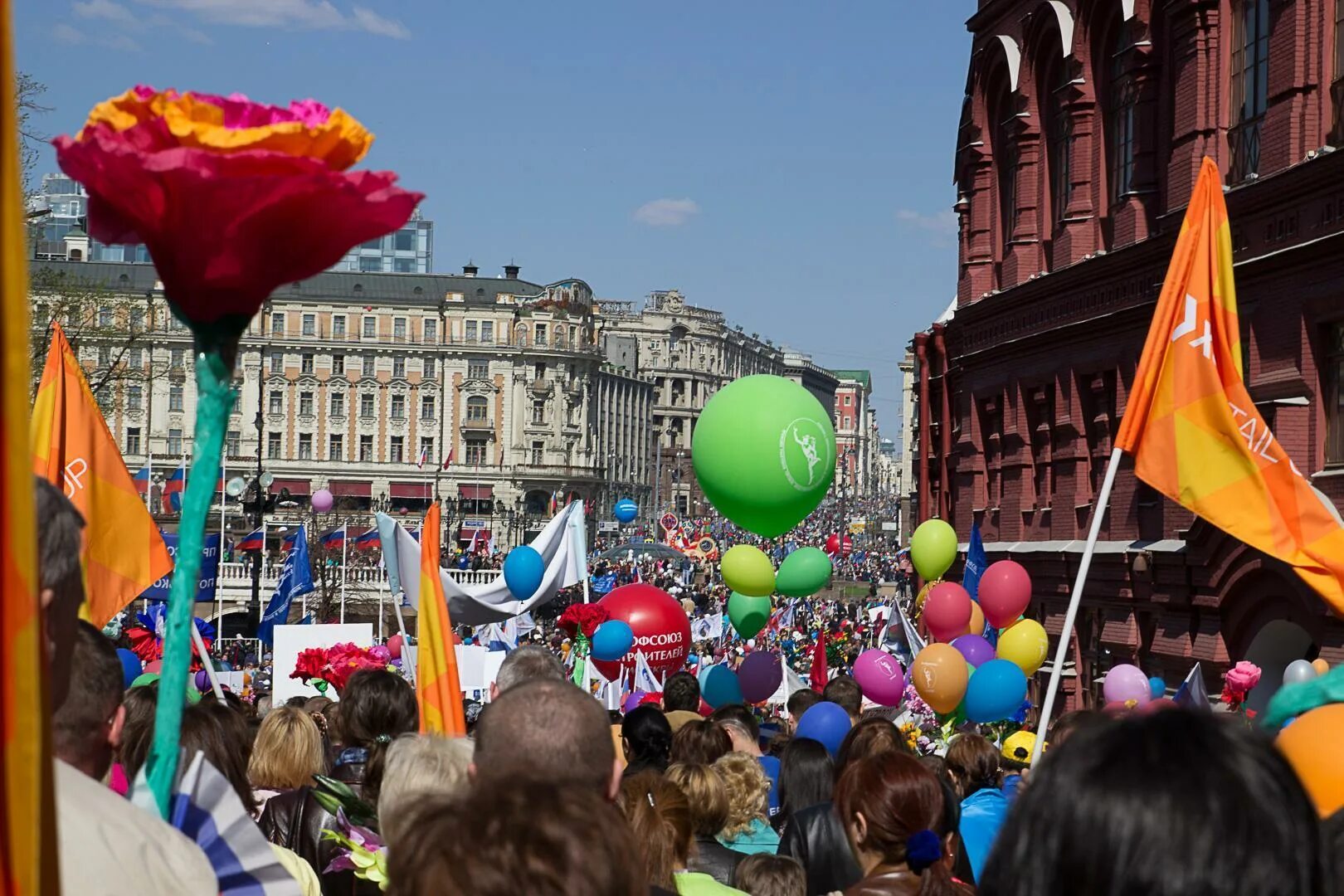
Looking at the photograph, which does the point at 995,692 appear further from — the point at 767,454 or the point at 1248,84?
the point at 1248,84

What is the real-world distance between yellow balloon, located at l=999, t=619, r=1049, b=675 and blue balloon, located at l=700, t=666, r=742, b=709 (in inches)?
90.5

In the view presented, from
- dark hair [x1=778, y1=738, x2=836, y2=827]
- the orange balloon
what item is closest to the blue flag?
the orange balloon

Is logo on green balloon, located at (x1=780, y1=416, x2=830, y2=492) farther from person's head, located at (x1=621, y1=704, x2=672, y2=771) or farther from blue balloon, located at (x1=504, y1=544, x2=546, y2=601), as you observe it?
person's head, located at (x1=621, y1=704, x2=672, y2=771)

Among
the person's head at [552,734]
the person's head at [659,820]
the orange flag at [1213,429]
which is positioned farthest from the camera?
the orange flag at [1213,429]

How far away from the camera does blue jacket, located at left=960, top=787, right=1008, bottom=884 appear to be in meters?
6.77

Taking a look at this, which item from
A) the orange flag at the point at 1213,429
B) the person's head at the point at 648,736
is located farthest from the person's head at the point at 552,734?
the orange flag at the point at 1213,429

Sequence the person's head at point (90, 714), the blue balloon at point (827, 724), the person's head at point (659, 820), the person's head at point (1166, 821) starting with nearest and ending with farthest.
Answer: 1. the person's head at point (1166, 821)
2. the person's head at point (90, 714)
3. the person's head at point (659, 820)
4. the blue balloon at point (827, 724)

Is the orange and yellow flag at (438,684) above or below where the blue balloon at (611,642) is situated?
above

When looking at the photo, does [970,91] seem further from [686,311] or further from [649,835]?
[686,311]

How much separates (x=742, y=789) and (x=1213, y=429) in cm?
357

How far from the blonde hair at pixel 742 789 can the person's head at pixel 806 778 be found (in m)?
0.62

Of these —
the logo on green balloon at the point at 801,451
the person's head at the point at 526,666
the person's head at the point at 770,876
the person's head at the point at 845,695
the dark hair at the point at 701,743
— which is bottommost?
the person's head at the point at 770,876

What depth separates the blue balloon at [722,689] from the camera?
15.1m

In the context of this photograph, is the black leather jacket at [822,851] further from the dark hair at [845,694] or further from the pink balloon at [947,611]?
the pink balloon at [947,611]
